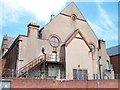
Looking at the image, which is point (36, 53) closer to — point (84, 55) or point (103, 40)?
point (84, 55)

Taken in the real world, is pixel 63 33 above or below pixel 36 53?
above

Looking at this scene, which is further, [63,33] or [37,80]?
[63,33]

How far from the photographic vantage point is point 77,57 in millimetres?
Result: 31797

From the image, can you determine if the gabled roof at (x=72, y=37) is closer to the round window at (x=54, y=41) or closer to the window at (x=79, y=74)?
the round window at (x=54, y=41)

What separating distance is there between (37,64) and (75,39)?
333 inches

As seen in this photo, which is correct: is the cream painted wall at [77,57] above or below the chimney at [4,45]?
below

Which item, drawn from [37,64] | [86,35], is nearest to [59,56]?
[37,64]

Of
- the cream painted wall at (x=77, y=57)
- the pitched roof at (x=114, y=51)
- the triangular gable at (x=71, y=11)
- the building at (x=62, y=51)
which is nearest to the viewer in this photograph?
the building at (x=62, y=51)

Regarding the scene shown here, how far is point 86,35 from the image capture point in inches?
1405

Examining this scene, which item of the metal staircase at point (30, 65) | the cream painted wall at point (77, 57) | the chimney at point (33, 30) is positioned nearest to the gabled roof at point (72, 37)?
the cream painted wall at point (77, 57)

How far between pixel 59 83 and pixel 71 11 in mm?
15699

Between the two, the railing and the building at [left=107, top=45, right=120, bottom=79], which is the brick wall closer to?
the railing

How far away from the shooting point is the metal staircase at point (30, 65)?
2725cm

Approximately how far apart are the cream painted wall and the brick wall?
16.5 ft
